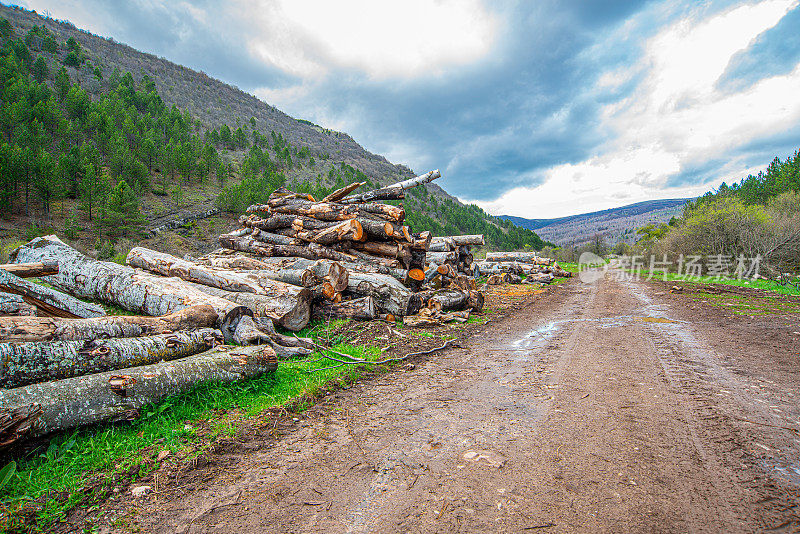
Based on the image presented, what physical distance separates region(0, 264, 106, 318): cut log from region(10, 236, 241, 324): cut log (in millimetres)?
730

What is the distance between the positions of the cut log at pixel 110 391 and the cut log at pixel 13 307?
6.77 ft

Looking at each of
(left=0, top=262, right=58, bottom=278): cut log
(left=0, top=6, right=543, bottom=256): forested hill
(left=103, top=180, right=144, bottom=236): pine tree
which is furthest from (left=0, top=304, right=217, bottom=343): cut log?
(left=103, top=180, right=144, bottom=236): pine tree

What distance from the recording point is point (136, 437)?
9.86 feet

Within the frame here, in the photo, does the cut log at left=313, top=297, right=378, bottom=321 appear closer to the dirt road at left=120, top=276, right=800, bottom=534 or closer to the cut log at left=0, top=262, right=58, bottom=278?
the dirt road at left=120, top=276, right=800, bottom=534

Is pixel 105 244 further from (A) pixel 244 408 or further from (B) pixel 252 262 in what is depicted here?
(A) pixel 244 408

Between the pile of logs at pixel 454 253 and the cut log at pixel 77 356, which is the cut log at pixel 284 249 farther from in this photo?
the cut log at pixel 77 356

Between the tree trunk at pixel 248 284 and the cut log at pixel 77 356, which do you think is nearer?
the cut log at pixel 77 356

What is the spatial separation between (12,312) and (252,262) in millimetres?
5455

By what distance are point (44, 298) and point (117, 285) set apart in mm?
1347

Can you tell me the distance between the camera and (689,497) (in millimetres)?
2205

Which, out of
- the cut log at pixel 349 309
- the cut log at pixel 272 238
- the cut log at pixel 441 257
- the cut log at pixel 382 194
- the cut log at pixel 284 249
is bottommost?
the cut log at pixel 349 309

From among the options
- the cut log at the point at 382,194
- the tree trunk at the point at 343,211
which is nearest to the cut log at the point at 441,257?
the cut log at the point at 382,194

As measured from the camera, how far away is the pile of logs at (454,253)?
51.2 ft

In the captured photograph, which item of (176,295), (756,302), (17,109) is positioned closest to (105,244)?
(17,109)
